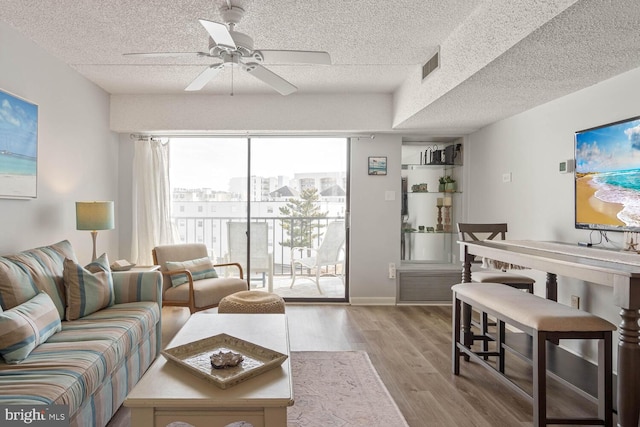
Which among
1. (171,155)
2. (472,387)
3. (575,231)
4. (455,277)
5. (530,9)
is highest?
(530,9)

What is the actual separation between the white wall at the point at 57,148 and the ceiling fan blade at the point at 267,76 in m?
1.81

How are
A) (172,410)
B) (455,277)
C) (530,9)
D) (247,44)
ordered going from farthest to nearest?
(455,277), (247,44), (530,9), (172,410)

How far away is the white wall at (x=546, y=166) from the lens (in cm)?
287

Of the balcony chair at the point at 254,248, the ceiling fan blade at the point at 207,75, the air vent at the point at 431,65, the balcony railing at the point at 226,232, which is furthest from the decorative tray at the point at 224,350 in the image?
the balcony railing at the point at 226,232

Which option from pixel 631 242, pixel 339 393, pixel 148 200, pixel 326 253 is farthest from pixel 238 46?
pixel 326 253

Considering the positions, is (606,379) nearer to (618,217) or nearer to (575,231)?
(618,217)

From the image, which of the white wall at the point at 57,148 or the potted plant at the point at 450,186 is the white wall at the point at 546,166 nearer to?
the potted plant at the point at 450,186

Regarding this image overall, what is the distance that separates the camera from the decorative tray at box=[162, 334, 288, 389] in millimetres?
1737

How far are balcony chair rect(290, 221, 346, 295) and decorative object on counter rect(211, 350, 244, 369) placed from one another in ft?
11.3

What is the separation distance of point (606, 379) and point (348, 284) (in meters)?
3.48

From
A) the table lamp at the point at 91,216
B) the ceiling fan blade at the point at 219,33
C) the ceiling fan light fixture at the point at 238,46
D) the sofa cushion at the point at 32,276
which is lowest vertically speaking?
the sofa cushion at the point at 32,276

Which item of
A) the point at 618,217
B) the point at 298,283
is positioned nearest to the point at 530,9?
the point at 618,217

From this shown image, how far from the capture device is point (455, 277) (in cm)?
521

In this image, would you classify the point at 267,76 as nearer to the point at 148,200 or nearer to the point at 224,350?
the point at 224,350
